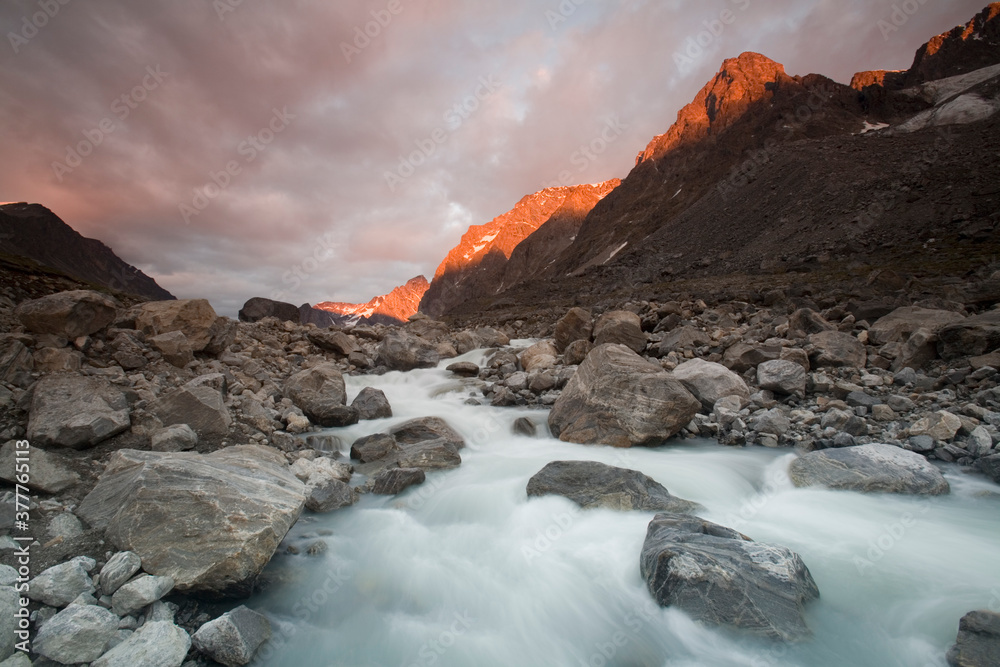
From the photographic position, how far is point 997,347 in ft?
29.7

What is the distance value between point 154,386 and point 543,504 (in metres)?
7.82

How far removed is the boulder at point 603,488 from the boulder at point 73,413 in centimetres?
634

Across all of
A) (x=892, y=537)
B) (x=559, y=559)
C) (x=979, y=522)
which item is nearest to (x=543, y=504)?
(x=559, y=559)

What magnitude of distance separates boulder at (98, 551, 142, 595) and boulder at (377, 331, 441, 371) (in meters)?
12.3

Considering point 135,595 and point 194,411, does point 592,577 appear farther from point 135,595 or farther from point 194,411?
point 194,411

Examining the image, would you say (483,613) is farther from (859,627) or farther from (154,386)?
(154,386)

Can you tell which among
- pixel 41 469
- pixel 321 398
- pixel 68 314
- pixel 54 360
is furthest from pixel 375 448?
pixel 68 314

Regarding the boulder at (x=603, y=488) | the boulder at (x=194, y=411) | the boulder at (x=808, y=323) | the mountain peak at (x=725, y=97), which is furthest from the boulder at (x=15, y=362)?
the mountain peak at (x=725, y=97)

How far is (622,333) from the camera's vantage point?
566 inches

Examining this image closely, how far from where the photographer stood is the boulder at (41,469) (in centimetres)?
491

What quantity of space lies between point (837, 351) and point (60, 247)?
144030mm

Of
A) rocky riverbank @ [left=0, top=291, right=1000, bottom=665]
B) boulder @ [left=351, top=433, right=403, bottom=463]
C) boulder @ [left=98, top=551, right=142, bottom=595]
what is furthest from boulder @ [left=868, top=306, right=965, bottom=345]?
boulder @ [left=98, top=551, right=142, bottom=595]

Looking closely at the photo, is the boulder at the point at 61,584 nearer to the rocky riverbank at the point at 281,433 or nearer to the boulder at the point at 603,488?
the rocky riverbank at the point at 281,433

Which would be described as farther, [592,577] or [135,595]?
[592,577]
